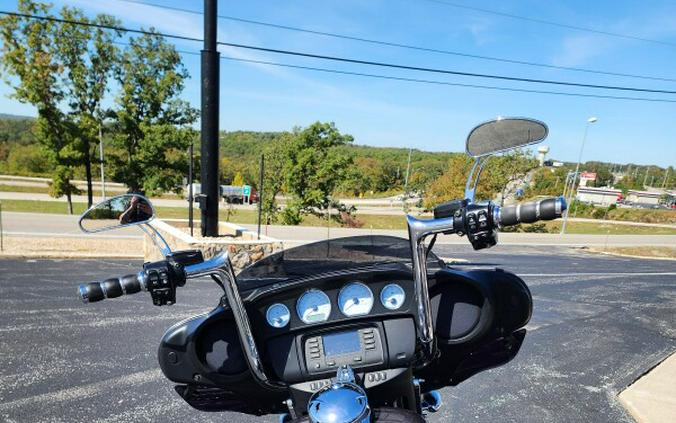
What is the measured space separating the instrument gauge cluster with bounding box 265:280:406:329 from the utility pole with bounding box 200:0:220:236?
25.5ft

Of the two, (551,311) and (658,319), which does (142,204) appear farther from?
(658,319)

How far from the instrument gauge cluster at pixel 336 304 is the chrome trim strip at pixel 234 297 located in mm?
195

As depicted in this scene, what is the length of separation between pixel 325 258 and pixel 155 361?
10.7ft

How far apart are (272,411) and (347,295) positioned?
30.3 inches

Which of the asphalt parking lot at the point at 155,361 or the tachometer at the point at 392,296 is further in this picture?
the asphalt parking lot at the point at 155,361

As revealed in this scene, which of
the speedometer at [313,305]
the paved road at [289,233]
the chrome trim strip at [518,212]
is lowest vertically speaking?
the paved road at [289,233]

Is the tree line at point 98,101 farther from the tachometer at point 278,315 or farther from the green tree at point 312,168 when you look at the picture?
the tachometer at point 278,315

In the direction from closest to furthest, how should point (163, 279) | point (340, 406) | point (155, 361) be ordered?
point (340, 406) < point (163, 279) < point (155, 361)

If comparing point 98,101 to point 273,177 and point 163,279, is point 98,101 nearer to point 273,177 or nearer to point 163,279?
point 273,177

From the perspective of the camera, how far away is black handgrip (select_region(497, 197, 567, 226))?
1311 millimetres

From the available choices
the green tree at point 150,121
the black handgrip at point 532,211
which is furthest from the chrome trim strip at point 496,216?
the green tree at point 150,121

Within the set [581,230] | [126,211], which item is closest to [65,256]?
[126,211]

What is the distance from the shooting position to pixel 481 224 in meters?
1.37

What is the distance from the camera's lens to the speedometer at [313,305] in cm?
179
